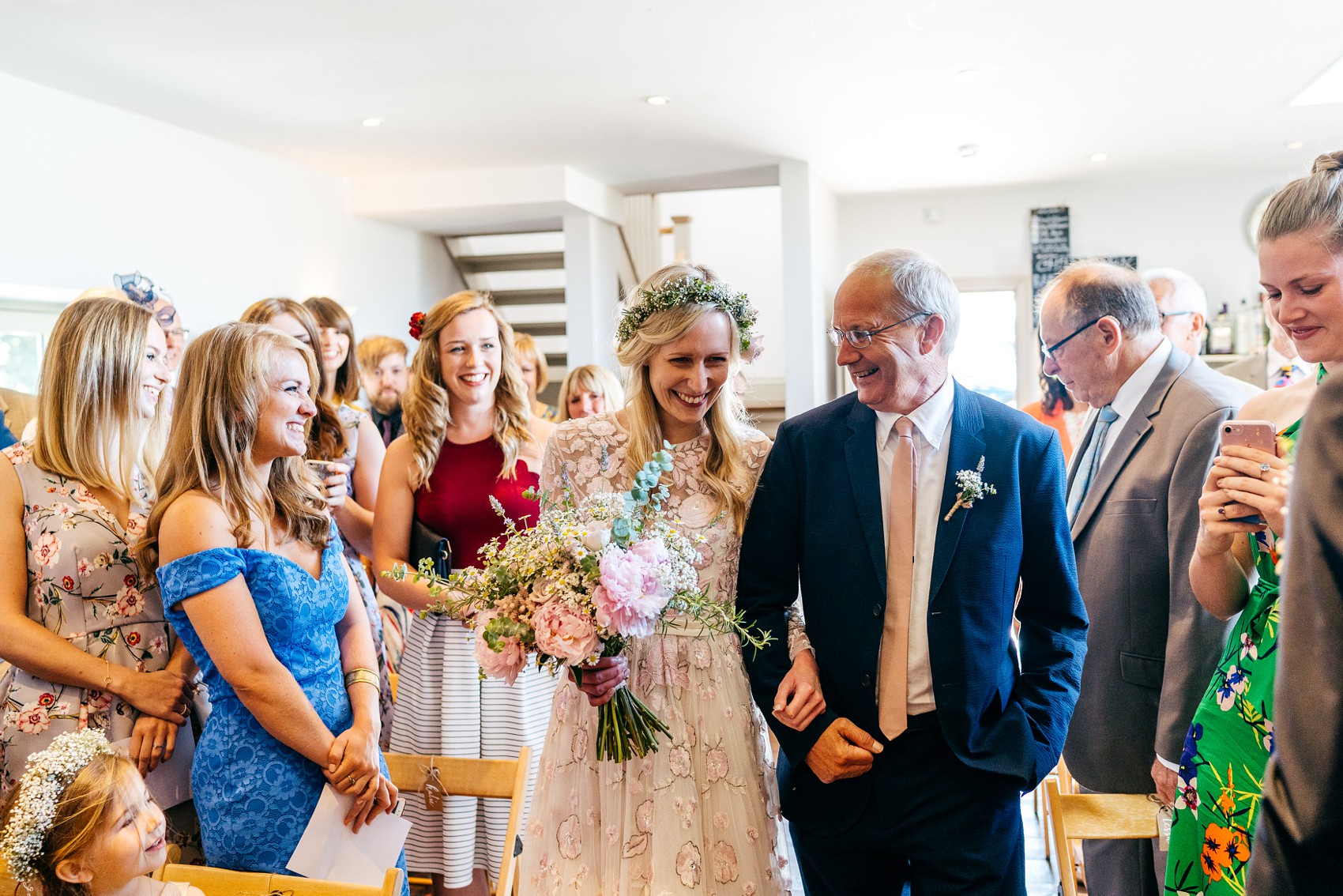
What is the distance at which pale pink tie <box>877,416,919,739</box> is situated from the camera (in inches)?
69.7

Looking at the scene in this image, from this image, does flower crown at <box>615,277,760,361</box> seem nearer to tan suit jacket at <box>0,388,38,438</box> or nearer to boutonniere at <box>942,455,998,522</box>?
boutonniere at <box>942,455,998,522</box>

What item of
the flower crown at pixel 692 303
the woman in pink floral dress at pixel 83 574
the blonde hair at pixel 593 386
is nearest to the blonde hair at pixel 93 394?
the woman in pink floral dress at pixel 83 574

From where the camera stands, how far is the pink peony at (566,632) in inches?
64.0

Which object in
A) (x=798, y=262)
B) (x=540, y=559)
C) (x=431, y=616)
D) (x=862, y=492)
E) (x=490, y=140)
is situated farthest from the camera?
(x=798, y=262)

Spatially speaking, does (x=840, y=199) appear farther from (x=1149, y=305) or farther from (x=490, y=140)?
(x=1149, y=305)

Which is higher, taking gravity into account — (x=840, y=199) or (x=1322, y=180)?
(x=840, y=199)

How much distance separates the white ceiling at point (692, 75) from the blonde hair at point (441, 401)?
2592 millimetres

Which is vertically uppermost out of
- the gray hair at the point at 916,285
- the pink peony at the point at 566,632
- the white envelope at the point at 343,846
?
the gray hair at the point at 916,285

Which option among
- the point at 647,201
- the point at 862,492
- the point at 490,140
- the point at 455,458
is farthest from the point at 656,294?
the point at 647,201

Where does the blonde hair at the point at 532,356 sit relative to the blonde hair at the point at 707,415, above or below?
above

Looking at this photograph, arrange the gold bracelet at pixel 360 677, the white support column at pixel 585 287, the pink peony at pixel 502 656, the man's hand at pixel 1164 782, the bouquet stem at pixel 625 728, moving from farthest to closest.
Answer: the white support column at pixel 585 287
the gold bracelet at pixel 360 677
the man's hand at pixel 1164 782
the bouquet stem at pixel 625 728
the pink peony at pixel 502 656

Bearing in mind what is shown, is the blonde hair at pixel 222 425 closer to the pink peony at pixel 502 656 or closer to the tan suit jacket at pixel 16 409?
the pink peony at pixel 502 656

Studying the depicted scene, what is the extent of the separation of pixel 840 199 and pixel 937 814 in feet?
30.6

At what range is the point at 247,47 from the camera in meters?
5.34
